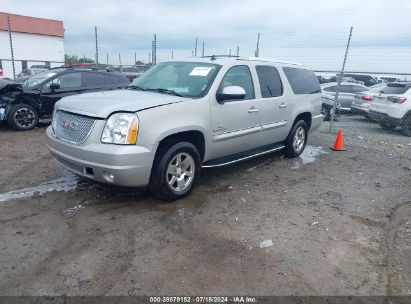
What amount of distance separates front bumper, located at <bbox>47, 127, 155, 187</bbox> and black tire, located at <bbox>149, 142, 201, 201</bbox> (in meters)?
0.15

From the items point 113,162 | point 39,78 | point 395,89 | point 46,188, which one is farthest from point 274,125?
point 395,89

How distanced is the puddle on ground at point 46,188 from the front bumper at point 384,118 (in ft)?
31.1

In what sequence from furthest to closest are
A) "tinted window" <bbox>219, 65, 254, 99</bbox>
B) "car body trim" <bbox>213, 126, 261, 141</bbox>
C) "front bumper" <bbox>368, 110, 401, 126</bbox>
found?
"front bumper" <bbox>368, 110, 401, 126</bbox> < "tinted window" <bbox>219, 65, 254, 99</bbox> < "car body trim" <bbox>213, 126, 261, 141</bbox>

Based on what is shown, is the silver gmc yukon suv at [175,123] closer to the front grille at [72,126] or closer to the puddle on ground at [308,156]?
the front grille at [72,126]

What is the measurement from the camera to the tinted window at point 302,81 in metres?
6.52

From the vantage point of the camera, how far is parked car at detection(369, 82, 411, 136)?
10.4 metres

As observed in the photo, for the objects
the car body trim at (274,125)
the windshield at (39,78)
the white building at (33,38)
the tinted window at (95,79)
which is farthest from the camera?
the white building at (33,38)

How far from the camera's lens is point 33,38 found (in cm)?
4744

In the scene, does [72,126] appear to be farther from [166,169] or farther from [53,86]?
[53,86]

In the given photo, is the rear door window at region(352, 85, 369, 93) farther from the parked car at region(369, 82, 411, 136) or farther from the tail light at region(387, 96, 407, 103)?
the tail light at region(387, 96, 407, 103)

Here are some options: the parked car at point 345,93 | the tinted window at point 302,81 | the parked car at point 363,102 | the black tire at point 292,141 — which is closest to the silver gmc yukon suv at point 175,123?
the tinted window at point 302,81

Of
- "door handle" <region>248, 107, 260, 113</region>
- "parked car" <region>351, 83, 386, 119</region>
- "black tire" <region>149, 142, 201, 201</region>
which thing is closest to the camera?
"black tire" <region>149, 142, 201, 201</region>

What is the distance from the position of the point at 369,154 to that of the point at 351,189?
279 cm

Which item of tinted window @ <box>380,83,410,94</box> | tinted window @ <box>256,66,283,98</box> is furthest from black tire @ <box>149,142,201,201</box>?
tinted window @ <box>380,83,410,94</box>
